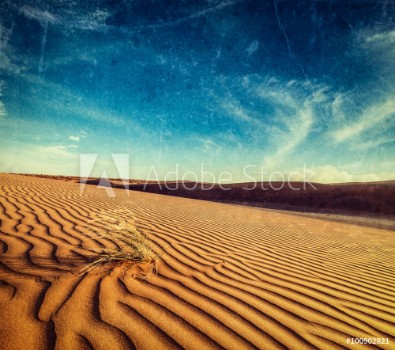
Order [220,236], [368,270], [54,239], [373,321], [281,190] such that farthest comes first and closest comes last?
[281,190], [220,236], [368,270], [54,239], [373,321]

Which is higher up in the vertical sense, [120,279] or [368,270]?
[120,279]

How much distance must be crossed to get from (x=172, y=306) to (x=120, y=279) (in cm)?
53

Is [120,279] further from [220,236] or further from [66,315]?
[220,236]

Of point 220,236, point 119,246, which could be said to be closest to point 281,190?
point 220,236

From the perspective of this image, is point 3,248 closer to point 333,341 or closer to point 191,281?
point 191,281

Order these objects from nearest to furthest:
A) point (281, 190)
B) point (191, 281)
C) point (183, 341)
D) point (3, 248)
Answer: point (183, 341)
point (191, 281)
point (3, 248)
point (281, 190)

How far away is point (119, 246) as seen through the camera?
2.62m

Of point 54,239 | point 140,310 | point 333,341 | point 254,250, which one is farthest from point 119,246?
point 333,341

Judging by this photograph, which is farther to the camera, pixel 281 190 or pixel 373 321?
pixel 281 190

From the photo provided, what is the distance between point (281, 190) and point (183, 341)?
20699 millimetres

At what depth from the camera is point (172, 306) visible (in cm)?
157

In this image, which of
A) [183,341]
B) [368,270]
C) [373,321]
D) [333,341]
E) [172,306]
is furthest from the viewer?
[368,270]

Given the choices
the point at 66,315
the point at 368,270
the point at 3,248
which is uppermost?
the point at 3,248

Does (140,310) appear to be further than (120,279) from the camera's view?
No
